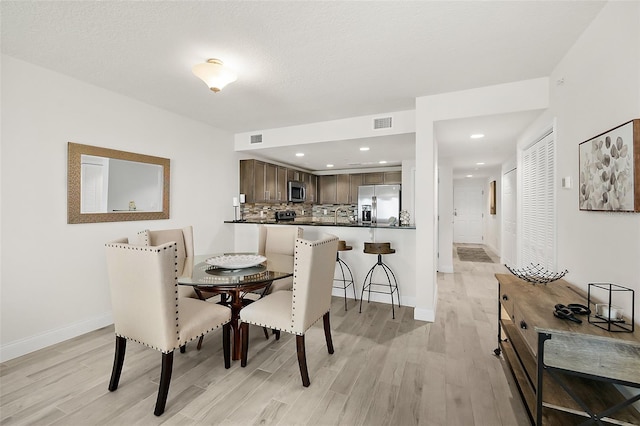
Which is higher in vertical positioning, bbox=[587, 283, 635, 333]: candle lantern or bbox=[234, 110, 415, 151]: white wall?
bbox=[234, 110, 415, 151]: white wall

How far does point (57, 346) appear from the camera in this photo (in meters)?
2.64

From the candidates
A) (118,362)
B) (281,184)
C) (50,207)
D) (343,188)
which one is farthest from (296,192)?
(118,362)

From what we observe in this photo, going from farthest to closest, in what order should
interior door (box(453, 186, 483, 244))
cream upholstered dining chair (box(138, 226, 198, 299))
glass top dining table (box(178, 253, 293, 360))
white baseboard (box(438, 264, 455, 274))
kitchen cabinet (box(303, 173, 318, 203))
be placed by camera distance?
interior door (box(453, 186, 483, 244))
kitchen cabinet (box(303, 173, 318, 203))
white baseboard (box(438, 264, 455, 274))
cream upholstered dining chair (box(138, 226, 198, 299))
glass top dining table (box(178, 253, 293, 360))

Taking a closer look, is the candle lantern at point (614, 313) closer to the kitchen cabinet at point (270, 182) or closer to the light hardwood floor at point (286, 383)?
the light hardwood floor at point (286, 383)

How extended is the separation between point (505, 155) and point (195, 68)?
207 inches

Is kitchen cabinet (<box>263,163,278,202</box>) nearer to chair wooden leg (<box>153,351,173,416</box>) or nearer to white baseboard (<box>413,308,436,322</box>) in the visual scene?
white baseboard (<box>413,308,436,322</box>)

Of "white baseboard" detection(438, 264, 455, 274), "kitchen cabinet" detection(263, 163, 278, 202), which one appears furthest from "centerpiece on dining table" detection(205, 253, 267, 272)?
"white baseboard" detection(438, 264, 455, 274)

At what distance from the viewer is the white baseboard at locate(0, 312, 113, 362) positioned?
94.5 inches

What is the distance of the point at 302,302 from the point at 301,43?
1907mm

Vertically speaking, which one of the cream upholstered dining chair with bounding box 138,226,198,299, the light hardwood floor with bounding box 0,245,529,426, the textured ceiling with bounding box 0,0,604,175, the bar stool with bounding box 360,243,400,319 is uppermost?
the textured ceiling with bounding box 0,0,604,175

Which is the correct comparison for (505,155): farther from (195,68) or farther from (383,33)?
(195,68)

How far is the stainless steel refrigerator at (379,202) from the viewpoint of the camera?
6363mm

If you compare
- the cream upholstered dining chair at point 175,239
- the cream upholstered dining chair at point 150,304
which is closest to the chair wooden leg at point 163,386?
the cream upholstered dining chair at point 150,304

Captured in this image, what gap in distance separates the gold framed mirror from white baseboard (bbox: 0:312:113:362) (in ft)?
3.38
